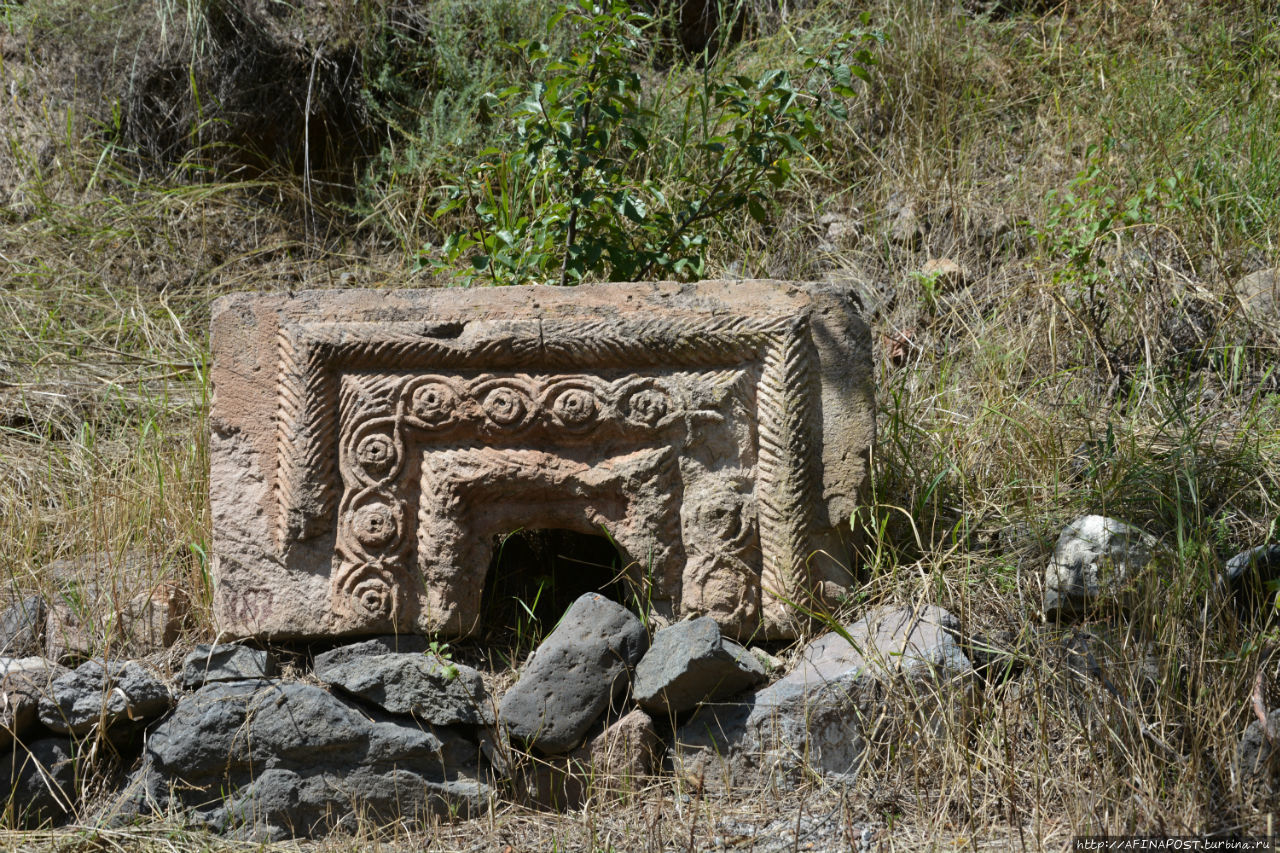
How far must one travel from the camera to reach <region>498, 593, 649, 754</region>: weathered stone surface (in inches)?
121

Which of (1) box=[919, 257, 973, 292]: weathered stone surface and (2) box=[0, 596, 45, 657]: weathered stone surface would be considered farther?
(1) box=[919, 257, 973, 292]: weathered stone surface

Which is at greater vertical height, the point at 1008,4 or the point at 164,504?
the point at 1008,4

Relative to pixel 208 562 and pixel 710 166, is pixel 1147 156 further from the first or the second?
pixel 208 562

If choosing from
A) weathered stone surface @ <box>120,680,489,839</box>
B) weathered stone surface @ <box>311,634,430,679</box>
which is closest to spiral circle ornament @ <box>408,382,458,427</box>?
weathered stone surface @ <box>311,634,430,679</box>

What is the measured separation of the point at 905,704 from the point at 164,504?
2.37 metres

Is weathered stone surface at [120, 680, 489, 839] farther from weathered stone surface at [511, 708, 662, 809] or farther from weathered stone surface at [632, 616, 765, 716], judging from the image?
weathered stone surface at [632, 616, 765, 716]

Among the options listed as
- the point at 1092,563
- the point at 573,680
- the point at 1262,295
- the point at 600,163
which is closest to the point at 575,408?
the point at 573,680

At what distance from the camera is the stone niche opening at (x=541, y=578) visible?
3.60m

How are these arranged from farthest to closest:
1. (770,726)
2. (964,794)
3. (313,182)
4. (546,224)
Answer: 1. (313,182)
2. (546,224)
3. (770,726)
4. (964,794)

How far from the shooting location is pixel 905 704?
3021 mm

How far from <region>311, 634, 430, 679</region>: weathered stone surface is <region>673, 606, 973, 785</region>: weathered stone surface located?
0.78 m

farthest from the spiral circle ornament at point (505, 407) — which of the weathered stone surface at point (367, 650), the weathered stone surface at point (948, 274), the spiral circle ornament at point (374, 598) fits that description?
the weathered stone surface at point (948, 274)

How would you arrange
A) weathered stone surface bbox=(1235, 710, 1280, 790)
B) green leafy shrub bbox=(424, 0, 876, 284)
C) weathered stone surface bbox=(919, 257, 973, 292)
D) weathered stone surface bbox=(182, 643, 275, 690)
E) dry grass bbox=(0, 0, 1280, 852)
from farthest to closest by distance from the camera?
weathered stone surface bbox=(919, 257, 973, 292), green leafy shrub bbox=(424, 0, 876, 284), weathered stone surface bbox=(182, 643, 275, 690), dry grass bbox=(0, 0, 1280, 852), weathered stone surface bbox=(1235, 710, 1280, 790)

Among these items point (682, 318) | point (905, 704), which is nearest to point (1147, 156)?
point (682, 318)
